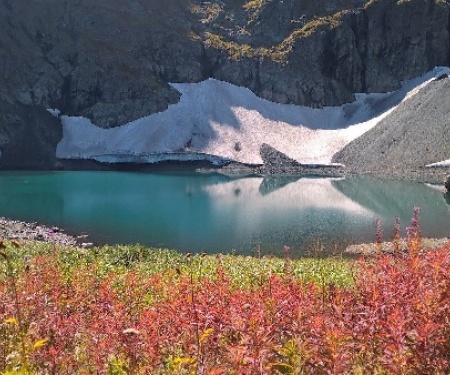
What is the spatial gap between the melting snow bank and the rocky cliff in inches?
149

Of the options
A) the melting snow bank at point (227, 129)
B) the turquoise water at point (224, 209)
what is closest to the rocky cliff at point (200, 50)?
the melting snow bank at point (227, 129)

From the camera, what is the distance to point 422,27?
150 meters

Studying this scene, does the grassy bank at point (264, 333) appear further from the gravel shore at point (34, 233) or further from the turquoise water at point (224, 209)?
the gravel shore at point (34, 233)

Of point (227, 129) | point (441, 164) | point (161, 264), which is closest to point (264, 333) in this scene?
point (161, 264)

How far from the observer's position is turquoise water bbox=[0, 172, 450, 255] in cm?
4375

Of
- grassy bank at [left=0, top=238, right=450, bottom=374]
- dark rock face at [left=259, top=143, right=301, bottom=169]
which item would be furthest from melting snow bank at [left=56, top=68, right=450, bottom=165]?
grassy bank at [left=0, top=238, right=450, bottom=374]

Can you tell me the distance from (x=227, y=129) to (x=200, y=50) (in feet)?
110

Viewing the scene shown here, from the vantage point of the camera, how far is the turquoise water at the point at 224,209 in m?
43.8

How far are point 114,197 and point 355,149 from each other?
220 ft

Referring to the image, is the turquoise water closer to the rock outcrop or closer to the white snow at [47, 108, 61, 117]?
the rock outcrop

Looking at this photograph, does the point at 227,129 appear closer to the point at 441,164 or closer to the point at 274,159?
the point at 274,159

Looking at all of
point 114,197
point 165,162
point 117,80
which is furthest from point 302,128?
point 114,197

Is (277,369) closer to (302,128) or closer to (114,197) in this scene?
(114,197)

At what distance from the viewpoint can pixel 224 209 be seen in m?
61.0
